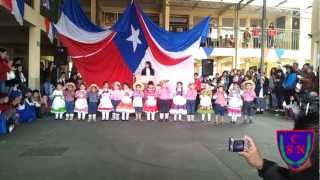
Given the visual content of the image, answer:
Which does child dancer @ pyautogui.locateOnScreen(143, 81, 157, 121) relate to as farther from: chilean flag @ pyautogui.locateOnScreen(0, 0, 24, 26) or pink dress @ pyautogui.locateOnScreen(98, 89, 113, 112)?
chilean flag @ pyautogui.locateOnScreen(0, 0, 24, 26)

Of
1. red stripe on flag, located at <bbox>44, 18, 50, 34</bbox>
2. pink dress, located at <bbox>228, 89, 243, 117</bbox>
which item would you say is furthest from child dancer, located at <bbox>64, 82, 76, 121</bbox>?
pink dress, located at <bbox>228, 89, 243, 117</bbox>

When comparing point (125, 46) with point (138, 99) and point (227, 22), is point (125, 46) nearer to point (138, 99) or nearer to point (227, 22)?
point (138, 99)

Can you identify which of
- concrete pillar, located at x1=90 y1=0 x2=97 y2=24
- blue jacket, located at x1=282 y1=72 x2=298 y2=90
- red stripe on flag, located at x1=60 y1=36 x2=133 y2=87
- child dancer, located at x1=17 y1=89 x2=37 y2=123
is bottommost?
child dancer, located at x1=17 y1=89 x2=37 y2=123

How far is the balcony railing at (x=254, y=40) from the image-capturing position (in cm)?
3403

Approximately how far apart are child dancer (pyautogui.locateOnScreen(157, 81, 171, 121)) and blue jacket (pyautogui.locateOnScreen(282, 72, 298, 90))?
4.51 metres

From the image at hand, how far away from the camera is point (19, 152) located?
10648 mm

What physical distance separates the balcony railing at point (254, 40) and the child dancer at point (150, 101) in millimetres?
16199

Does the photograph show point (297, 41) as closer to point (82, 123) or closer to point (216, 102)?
point (216, 102)

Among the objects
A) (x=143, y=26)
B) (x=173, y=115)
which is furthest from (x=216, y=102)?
(x=143, y=26)

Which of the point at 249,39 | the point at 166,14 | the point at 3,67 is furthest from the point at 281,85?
the point at 166,14

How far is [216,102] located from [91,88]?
3987mm

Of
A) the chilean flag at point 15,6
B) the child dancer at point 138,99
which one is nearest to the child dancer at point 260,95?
the child dancer at point 138,99

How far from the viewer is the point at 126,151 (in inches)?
428

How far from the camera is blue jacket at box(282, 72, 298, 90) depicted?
19664 mm
